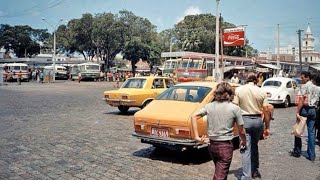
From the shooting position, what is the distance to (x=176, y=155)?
26.8 feet

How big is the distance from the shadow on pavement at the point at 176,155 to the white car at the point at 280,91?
39.1ft

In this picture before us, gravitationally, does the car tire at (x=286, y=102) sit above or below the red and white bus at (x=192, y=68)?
below

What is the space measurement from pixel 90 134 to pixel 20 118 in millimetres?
4655

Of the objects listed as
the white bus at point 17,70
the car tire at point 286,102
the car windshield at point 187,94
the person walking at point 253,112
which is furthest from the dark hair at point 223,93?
the white bus at point 17,70

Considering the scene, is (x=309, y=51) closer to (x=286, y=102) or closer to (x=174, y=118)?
(x=286, y=102)

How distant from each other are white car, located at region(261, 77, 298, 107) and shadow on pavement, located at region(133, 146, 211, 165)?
1192 cm

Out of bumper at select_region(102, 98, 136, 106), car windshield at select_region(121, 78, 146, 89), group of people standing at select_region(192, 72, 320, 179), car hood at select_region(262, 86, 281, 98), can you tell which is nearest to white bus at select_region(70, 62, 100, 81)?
car hood at select_region(262, 86, 281, 98)

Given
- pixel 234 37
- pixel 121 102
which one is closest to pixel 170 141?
pixel 121 102

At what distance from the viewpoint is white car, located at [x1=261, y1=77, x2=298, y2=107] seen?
19.5 m

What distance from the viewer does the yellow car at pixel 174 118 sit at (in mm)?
7252

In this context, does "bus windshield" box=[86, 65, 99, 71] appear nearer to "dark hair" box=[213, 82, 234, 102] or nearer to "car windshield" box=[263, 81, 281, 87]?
"car windshield" box=[263, 81, 281, 87]

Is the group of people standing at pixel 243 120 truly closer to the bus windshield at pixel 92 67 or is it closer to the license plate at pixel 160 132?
the license plate at pixel 160 132

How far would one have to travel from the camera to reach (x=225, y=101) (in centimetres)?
483

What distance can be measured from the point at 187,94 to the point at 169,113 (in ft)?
3.24
